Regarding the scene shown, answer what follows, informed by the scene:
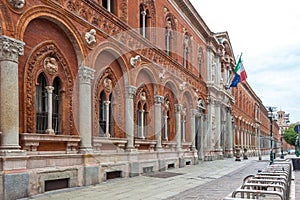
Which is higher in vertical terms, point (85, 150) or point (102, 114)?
point (102, 114)

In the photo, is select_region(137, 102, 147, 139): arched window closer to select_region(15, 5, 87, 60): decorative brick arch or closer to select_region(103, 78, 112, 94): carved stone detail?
select_region(103, 78, 112, 94): carved stone detail

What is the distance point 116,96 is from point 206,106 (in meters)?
17.2

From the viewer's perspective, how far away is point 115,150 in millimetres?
15797

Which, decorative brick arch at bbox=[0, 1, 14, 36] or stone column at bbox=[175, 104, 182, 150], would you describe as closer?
decorative brick arch at bbox=[0, 1, 14, 36]

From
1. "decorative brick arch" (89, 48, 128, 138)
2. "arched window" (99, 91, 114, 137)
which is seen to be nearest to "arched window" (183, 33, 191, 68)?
"decorative brick arch" (89, 48, 128, 138)

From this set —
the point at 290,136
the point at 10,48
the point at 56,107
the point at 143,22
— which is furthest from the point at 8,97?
the point at 290,136

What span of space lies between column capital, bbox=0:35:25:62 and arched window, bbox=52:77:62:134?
245cm

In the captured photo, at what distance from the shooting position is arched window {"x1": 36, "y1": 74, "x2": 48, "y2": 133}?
1159 centimetres

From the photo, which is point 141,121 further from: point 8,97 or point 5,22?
point 5,22

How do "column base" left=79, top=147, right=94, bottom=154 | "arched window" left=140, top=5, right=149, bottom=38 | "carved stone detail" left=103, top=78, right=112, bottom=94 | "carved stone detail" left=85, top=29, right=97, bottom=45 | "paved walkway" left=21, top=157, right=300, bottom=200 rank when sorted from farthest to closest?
1. "arched window" left=140, top=5, right=149, bottom=38
2. "carved stone detail" left=103, top=78, right=112, bottom=94
3. "carved stone detail" left=85, top=29, right=97, bottom=45
4. "column base" left=79, top=147, right=94, bottom=154
5. "paved walkway" left=21, top=157, right=300, bottom=200

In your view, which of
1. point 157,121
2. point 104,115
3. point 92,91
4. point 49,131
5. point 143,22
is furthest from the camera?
point 157,121

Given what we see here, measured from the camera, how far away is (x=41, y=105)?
38.8ft

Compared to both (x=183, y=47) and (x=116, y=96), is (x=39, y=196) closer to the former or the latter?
(x=116, y=96)

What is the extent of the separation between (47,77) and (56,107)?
116 cm
